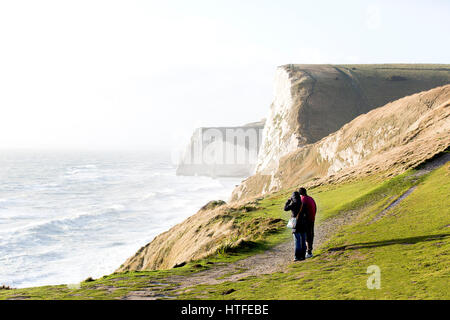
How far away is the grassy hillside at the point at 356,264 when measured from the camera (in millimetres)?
9664

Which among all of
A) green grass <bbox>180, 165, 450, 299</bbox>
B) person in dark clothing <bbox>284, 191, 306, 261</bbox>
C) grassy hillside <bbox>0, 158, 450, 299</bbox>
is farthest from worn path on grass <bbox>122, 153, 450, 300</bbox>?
person in dark clothing <bbox>284, 191, 306, 261</bbox>

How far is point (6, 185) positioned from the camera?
373ft

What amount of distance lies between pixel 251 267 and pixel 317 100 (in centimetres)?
7670

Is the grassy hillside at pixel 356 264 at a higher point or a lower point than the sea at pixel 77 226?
higher

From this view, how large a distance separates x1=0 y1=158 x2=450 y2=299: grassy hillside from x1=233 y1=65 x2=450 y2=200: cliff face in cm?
3687

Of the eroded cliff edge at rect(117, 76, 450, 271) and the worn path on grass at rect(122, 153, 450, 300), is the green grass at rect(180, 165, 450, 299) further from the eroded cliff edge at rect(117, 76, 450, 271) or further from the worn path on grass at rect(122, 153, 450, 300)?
the eroded cliff edge at rect(117, 76, 450, 271)

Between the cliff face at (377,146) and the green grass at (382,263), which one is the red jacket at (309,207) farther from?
the cliff face at (377,146)

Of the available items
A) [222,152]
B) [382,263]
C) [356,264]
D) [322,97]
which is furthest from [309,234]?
[222,152]

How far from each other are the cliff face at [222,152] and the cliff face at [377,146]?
78754mm

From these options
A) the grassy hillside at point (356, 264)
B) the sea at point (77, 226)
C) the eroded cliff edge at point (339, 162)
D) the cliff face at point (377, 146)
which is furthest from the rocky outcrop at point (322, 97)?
the grassy hillside at point (356, 264)

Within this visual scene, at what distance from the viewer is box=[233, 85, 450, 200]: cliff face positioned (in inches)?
1121
